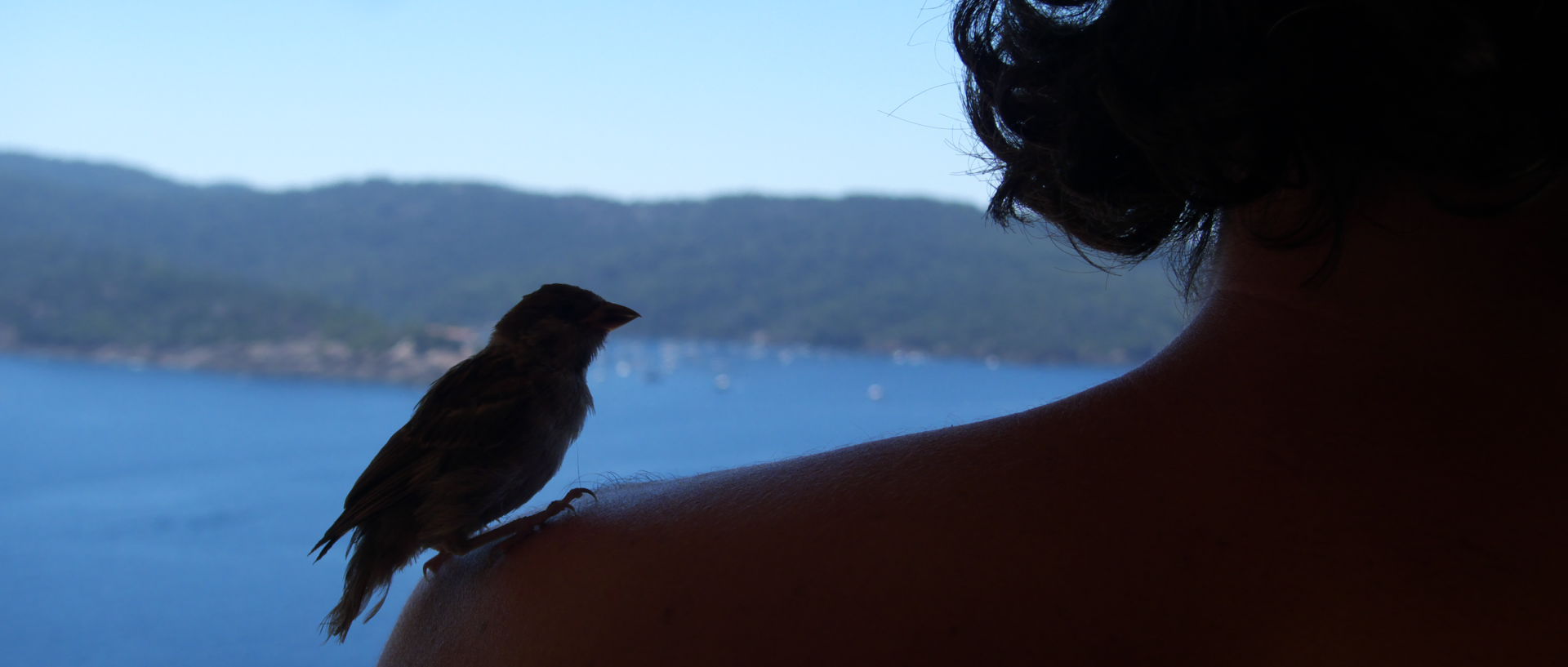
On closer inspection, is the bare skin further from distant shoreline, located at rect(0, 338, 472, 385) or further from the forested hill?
distant shoreline, located at rect(0, 338, 472, 385)

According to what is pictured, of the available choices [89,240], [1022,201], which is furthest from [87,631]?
[1022,201]

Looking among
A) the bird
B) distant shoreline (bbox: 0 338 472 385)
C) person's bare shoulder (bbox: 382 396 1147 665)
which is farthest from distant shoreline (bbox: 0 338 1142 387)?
person's bare shoulder (bbox: 382 396 1147 665)

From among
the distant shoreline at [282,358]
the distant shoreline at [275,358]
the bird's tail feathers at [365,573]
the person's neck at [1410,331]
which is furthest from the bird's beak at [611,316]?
the distant shoreline at [275,358]

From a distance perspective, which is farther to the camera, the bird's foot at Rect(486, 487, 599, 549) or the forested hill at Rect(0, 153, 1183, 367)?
the forested hill at Rect(0, 153, 1183, 367)

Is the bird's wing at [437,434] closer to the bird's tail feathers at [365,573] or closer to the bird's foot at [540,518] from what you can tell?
the bird's tail feathers at [365,573]

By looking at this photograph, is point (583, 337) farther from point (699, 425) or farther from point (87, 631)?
point (699, 425)

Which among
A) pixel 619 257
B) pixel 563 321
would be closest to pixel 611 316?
pixel 563 321

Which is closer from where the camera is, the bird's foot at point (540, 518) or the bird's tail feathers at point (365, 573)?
the bird's foot at point (540, 518)
